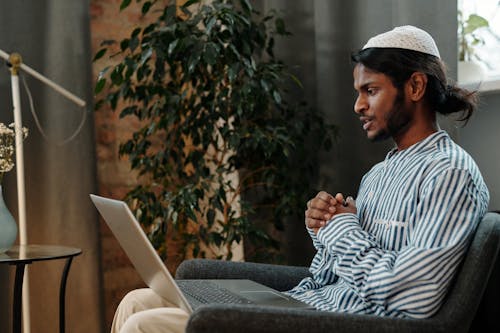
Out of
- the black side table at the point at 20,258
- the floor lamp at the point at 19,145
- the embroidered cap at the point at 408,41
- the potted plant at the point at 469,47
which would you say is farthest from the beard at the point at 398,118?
the floor lamp at the point at 19,145

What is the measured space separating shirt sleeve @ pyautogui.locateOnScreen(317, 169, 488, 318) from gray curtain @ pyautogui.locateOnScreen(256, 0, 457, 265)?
943 mm

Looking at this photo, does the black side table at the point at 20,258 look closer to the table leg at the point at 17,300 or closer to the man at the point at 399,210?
the table leg at the point at 17,300

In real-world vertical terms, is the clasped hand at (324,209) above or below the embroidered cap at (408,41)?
below

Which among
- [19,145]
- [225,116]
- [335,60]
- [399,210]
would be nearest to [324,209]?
[399,210]

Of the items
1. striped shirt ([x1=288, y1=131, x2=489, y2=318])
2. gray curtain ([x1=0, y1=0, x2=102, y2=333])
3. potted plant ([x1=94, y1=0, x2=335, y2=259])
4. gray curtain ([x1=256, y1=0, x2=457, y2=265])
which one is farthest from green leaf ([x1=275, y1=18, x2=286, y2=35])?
striped shirt ([x1=288, y1=131, x2=489, y2=318])

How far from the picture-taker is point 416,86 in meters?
1.74

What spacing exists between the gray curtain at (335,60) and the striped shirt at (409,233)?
768 mm

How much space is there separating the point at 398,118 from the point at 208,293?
629 mm

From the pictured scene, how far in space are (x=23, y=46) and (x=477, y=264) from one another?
224 centimetres

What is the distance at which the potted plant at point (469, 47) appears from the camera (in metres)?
2.51

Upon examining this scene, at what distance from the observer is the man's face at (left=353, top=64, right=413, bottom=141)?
1760mm

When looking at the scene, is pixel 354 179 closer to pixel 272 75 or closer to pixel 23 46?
pixel 272 75

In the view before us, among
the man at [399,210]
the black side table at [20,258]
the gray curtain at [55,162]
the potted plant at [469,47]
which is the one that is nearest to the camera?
the man at [399,210]

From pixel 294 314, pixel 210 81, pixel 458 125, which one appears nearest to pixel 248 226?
pixel 210 81
